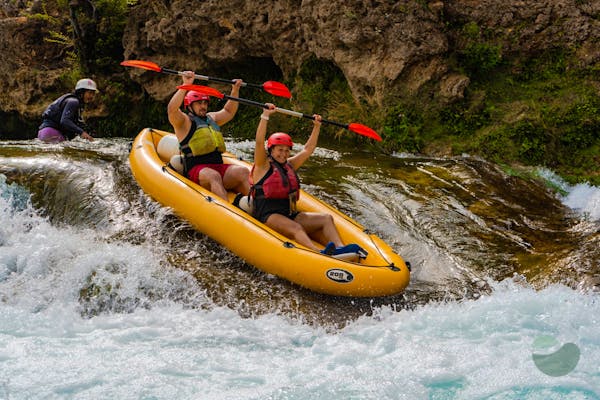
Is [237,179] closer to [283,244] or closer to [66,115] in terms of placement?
[283,244]

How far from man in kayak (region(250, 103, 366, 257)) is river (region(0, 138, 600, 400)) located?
451 mm

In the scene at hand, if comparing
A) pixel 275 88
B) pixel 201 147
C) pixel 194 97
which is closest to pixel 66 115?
pixel 194 97

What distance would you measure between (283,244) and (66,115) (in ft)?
15.1

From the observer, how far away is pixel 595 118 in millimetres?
6918

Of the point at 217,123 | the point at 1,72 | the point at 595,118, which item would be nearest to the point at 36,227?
the point at 217,123

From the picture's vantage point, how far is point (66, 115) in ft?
25.3

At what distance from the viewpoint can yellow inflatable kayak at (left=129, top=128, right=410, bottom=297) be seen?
4254 mm

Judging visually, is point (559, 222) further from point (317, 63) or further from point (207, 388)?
point (317, 63)

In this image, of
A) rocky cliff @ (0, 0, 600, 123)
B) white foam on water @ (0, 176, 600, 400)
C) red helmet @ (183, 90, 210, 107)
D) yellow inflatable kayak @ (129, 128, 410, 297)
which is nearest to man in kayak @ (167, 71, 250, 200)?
red helmet @ (183, 90, 210, 107)

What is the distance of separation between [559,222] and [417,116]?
2.88m

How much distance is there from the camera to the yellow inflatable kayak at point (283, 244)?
425 cm

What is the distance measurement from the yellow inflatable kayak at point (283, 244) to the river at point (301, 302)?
0.13 meters

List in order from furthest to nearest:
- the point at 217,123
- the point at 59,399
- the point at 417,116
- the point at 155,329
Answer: the point at 417,116, the point at 217,123, the point at 155,329, the point at 59,399

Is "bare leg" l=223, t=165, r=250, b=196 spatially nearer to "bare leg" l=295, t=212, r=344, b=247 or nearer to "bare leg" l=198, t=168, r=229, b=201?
"bare leg" l=198, t=168, r=229, b=201
